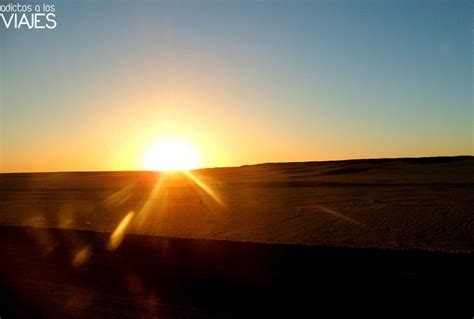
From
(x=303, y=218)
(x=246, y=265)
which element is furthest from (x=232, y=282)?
(x=303, y=218)

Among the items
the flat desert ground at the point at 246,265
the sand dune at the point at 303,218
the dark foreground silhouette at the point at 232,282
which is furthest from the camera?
the sand dune at the point at 303,218

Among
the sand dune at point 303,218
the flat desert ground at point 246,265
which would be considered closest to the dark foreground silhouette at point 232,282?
the flat desert ground at point 246,265

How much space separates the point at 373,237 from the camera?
1249cm

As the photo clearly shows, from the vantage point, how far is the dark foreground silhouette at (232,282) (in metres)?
6.43

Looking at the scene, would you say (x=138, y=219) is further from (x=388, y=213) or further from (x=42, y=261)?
(x=388, y=213)

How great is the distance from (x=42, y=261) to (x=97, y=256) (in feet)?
3.89

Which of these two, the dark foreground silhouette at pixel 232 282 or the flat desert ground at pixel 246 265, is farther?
the flat desert ground at pixel 246 265

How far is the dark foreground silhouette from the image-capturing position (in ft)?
21.1

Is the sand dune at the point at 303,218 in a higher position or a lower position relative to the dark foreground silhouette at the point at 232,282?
higher

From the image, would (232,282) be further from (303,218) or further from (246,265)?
(303,218)

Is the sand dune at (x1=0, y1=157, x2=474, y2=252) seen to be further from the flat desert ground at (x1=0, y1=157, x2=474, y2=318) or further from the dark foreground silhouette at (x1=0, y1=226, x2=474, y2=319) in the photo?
the dark foreground silhouette at (x1=0, y1=226, x2=474, y2=319)

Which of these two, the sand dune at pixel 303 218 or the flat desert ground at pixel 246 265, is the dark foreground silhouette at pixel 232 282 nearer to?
the flat desert ground at pixel 246 265

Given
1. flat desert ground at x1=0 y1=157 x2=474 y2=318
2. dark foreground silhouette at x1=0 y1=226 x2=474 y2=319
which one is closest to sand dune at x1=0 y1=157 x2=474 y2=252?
flat desert ground at x1=0 y1=157 x2=474 y2=318

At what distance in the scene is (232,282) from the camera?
770cm
